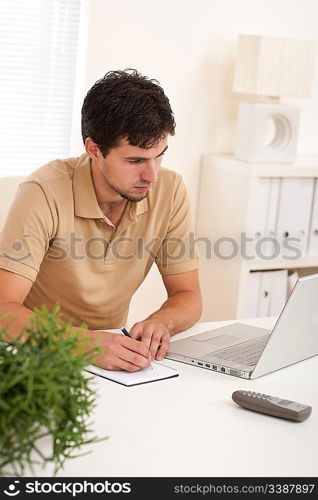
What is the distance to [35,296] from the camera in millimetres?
2277

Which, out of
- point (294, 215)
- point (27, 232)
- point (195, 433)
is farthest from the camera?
point (294, 215)

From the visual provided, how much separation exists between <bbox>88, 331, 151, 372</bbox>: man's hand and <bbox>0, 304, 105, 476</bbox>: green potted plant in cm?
54

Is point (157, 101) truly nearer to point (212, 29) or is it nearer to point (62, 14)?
point (62, 14)

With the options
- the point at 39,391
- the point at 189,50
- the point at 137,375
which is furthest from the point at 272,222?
the point at 39,391

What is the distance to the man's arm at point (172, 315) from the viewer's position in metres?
1.89

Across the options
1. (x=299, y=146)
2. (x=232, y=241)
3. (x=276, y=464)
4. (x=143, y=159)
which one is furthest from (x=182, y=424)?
(x=299, y=146)

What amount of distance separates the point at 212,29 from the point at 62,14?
68cm

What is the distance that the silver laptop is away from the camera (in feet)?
5.71

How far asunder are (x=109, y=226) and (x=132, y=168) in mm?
198

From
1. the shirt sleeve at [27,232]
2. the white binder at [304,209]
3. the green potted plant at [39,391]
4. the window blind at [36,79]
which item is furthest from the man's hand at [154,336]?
the white binder at [304,209]

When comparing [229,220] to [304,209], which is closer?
[229,220]

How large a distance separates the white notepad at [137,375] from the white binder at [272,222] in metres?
1.77

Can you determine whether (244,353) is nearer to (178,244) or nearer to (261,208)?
(178,244)

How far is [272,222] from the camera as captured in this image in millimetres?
3473
